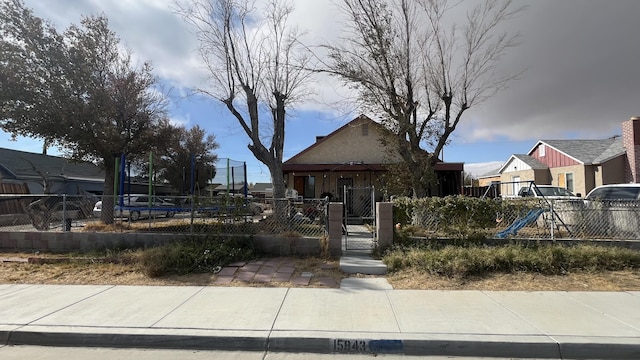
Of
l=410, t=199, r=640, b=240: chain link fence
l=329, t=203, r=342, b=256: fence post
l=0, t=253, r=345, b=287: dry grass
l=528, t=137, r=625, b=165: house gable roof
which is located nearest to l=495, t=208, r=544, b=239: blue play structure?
l=410, t=199, r=640, b=240: chain link fence

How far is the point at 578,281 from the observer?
23.3 ft

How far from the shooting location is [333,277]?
24.6 ft

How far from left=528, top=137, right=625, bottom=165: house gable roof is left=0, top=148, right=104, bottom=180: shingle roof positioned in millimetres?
32263

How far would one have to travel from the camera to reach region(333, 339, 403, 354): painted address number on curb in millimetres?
Answer: 4551

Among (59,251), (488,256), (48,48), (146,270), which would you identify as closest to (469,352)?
(488,256)

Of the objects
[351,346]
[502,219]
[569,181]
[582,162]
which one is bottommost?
[351,346]

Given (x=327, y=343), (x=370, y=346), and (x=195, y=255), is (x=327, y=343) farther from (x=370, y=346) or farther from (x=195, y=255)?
(x=195, y=255)

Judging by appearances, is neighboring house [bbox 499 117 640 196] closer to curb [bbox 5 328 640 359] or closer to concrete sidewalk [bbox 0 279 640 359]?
concrete sidewalk [bbox 0 279 640 359]

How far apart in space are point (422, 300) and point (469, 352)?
164 cm

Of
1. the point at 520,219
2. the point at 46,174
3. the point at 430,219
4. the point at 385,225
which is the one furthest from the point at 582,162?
the point at 46,174

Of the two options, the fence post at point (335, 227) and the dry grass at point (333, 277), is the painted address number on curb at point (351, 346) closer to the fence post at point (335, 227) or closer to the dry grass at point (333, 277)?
the dry grass at point (333, 277)

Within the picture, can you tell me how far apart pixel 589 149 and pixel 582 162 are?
11.3ft

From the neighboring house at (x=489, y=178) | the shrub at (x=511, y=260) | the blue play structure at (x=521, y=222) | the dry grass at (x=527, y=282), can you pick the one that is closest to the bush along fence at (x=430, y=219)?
the blue play structure at (x=521, y=222)

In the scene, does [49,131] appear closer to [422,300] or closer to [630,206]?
[422,300]
